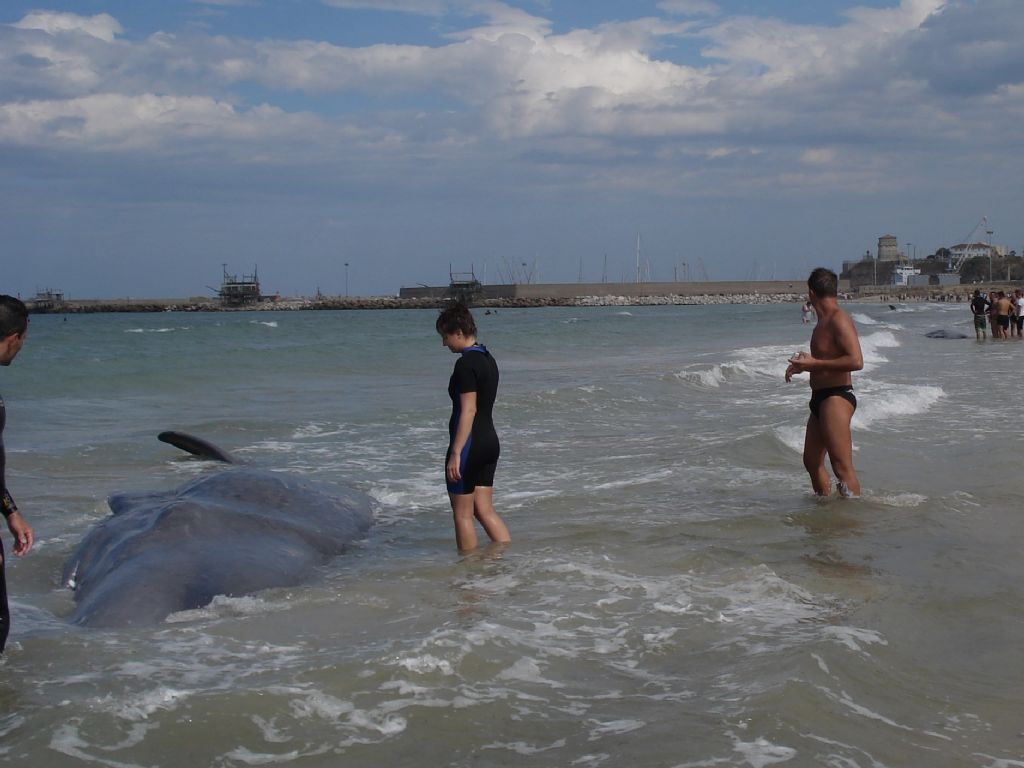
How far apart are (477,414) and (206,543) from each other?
1.90m

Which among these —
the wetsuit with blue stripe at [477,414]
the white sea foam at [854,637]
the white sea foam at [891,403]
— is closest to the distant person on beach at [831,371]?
the wetsuit with blue stripe at [477,414]

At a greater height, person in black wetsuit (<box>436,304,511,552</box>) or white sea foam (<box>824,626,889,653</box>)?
person in black wetsuit (<box>436,304,511,552</box>)

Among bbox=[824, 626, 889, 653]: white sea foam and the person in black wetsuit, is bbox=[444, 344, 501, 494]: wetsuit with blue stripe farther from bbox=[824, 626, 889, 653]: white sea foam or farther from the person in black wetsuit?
bbox=[824, 626, 889, 653]: white sea foam

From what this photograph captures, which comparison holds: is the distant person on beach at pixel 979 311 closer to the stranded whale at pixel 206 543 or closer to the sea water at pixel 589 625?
the sea water at pixel 589 625

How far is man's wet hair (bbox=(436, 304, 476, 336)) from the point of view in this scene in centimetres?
638

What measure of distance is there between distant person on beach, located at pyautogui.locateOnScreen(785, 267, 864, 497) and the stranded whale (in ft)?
11.7

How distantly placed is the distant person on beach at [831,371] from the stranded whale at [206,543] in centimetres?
355

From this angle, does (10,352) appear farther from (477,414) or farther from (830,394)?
(830,394)

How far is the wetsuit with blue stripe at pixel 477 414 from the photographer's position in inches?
253

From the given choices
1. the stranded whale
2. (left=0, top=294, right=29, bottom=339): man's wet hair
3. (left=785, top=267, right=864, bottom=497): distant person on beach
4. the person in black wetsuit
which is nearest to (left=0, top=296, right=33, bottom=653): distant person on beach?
(left=0, top=294, right=29, bottom=339): man's wet hair

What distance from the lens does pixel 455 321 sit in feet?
20.9

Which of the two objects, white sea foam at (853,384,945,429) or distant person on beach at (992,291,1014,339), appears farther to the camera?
distant person on beach at (992,291,1014,339)

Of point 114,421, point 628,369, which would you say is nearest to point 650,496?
point 114,421

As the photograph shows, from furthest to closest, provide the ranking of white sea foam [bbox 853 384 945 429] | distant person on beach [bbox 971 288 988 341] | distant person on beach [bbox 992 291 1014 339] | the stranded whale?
distant person on beach [bbox 971 288 988 341]
distant person on beach [bbox 992 291 1014 339]
white sea foam [bbox 853 384 945 429]
the stranded whale
